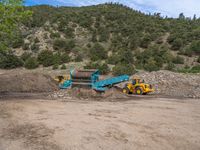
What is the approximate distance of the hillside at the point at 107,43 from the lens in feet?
124

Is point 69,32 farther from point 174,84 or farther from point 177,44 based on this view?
point 174,84

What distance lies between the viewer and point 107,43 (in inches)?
1914

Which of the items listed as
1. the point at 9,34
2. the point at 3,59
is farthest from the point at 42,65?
the point at 9,34

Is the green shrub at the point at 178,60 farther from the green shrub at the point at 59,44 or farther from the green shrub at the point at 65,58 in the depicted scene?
the green shrub at the point at 59,44

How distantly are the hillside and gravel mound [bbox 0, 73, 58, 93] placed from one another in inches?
432

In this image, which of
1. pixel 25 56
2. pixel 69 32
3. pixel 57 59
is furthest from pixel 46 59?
pixel 69 32

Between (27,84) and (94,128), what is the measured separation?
1287 cm

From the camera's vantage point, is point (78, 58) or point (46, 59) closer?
point (46, 59)

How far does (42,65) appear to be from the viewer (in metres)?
38.9

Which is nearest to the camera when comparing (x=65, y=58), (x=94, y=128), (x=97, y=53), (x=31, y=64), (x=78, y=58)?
(x=94, y=128)

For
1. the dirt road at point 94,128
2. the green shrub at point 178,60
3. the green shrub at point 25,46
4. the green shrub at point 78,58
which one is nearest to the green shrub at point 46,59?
the green shrub at point 78,58

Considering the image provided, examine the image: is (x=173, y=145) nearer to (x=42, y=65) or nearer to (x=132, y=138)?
(x=132, y=138)

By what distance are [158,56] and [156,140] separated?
32.9 metres

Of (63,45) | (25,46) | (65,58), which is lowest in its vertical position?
(65,58)
